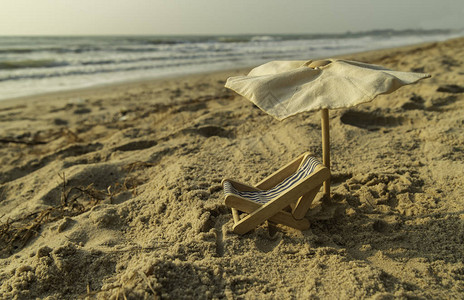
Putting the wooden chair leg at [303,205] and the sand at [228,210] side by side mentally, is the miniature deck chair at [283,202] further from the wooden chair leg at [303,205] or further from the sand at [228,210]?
the sand at [228,210]

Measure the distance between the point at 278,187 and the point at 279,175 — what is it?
0.42 feet

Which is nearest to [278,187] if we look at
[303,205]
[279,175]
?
[279,175]

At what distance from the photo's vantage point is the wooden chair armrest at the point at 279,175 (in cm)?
269

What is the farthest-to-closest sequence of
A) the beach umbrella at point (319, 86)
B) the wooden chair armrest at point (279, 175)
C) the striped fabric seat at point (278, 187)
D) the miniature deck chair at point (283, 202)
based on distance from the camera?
the wooden chair armrest at point (279, 175) < the striped fabric seat at point (278, 187) < the miniature deck chair at point (283, 202) < the beach umbrella at point (319, 86)

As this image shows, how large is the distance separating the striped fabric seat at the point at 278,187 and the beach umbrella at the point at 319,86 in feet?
1.91

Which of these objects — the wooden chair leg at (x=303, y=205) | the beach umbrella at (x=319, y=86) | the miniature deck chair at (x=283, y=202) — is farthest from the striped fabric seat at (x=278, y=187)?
the beach umbrella at (x=319, y=86)

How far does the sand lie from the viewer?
6.23ft

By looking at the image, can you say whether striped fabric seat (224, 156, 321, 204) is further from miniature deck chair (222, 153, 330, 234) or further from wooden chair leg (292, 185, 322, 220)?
wooden chair leg (292, 185, 322, 220)

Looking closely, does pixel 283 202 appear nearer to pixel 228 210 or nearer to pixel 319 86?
pixel 228 210

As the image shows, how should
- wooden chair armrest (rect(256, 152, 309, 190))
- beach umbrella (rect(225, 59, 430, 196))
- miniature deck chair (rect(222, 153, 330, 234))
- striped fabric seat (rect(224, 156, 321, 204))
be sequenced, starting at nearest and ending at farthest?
1. beach umbrella (rect(225, 59, 430, 196))
2. miniature deck chair (rect(222, 153, 330, 234))
3. striped fabric seat (rect(224, 156, 321, 204))
4. wooden chair armrest (rect(256, 152, 309, 190))

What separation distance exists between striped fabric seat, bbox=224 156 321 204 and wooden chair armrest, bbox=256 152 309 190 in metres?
0.05

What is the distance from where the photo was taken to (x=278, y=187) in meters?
2.62

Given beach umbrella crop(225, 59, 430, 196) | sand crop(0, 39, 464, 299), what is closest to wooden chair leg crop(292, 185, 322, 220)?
sand crop(0, 39, 464, 299)

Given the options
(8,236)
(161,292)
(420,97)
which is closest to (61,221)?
(8,236)
